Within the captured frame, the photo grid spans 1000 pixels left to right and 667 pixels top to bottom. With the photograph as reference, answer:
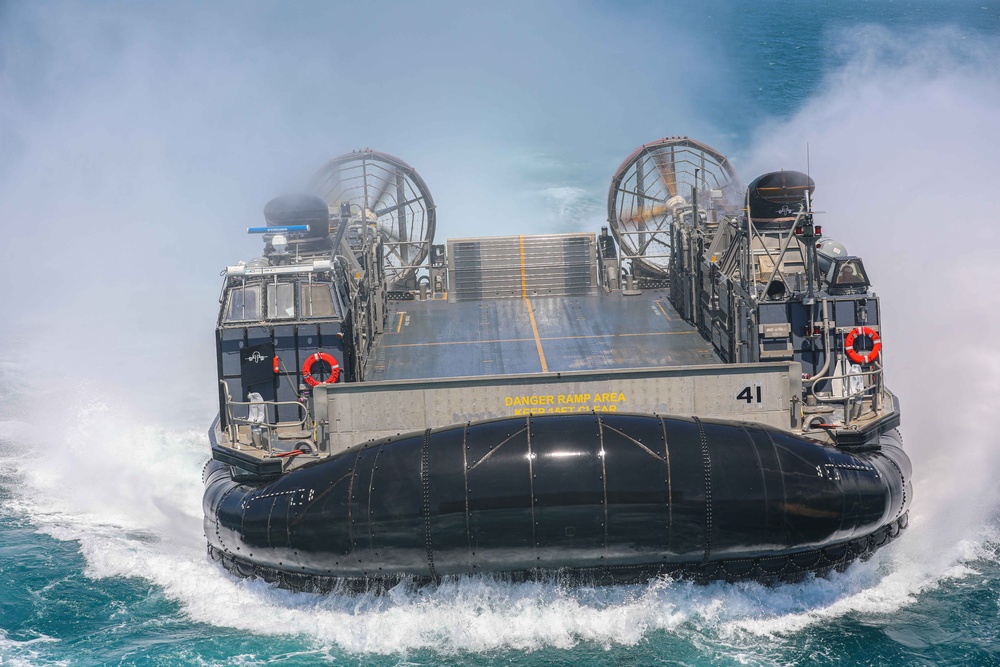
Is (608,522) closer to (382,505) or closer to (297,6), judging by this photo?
(382,505)

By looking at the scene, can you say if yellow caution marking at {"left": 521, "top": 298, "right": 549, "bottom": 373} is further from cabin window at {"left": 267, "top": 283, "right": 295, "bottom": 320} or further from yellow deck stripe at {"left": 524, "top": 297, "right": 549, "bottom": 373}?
cabin window at {"left": 267, "top": 283, "right": 295, "bottom": 320}

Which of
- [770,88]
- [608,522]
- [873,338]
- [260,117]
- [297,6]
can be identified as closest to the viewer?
[608,522]

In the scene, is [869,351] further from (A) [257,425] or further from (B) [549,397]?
(A) [257,425]

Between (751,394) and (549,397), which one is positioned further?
(751,394)

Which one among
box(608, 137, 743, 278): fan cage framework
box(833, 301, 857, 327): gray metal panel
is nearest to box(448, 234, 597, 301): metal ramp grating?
box(608, 137, 743, 278): fan cage framework

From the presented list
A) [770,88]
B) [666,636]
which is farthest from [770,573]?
[770,88]

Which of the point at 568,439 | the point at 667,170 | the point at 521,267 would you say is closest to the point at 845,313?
the point at 568,439

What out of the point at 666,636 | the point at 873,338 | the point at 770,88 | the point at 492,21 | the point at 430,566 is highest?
the point at 492,21
